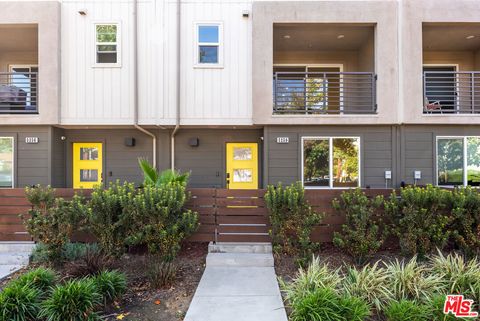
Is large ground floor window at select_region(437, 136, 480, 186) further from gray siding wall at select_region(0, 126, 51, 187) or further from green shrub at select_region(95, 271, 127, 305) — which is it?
gray siding wall at select_region(0, 126, 51, 187)

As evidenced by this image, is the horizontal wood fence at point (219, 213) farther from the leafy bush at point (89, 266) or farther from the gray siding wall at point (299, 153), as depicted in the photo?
the gray siding wall at point (299, 153)

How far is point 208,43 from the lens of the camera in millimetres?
9180

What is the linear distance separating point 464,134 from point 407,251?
5026 mm

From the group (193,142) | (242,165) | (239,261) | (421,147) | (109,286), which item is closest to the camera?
(109,286)

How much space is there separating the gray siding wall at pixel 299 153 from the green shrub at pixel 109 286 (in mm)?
5092

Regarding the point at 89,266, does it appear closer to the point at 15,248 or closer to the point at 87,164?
the point at 15,248

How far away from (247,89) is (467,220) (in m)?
5.94

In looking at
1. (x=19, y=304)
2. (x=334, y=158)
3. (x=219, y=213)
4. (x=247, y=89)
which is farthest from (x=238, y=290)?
(x=247, y=89)

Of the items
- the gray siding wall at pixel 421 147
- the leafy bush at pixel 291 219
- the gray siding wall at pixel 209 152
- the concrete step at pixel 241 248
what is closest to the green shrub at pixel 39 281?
the concrete step at pixel 241 248

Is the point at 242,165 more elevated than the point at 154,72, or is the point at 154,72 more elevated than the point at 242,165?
the point at 154,72

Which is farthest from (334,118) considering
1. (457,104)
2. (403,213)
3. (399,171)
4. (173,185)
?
(173,185)

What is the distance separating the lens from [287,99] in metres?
9.20

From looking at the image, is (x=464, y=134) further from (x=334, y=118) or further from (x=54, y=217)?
(x=54, y=217)

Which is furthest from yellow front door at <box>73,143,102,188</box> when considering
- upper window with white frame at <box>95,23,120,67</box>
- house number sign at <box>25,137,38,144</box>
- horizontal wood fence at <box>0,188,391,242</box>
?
horizontal wood fence at <box>0,188,391,242</box>
